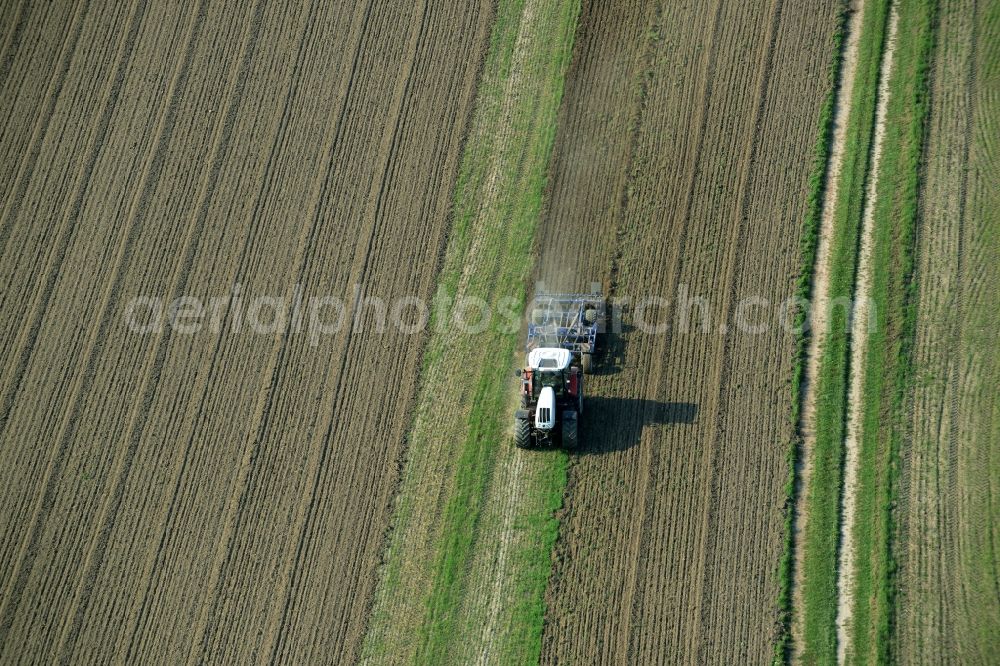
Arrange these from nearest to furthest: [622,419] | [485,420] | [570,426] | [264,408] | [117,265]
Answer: [570,426]
[622,419]
[485,420]
[264,408]
[117,265]

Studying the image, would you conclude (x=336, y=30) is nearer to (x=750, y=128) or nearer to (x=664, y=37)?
(x=664, y=37)

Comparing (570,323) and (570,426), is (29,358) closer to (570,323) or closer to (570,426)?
(570,323)

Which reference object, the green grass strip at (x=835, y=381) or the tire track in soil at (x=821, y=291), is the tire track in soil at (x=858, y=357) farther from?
the tire track in soil at (x=821, y=291)

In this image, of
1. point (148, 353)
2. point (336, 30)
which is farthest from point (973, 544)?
point (336, 30)

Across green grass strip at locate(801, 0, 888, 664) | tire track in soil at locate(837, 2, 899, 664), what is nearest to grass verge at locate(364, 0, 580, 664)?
green grass strip at locate(801, 0, 888, 664)

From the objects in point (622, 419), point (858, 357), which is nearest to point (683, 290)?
point (622, 419)

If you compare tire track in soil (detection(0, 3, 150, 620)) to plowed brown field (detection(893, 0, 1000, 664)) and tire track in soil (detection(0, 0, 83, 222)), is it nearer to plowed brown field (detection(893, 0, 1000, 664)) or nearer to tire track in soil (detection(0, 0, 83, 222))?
tire track in soil (detection(0, 0, 83, 222))

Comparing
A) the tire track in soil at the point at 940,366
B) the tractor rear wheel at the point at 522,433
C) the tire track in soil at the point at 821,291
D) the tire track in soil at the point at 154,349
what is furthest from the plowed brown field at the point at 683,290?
the tire track in soil at the point at 154,349
